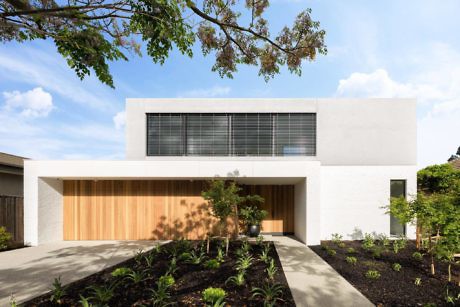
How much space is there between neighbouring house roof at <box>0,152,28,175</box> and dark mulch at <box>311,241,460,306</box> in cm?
1440

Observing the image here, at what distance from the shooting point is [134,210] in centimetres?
1022

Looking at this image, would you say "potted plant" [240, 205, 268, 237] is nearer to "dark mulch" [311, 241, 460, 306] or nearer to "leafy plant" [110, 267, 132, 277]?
"dark mulch" [311, 241, 460, 306]

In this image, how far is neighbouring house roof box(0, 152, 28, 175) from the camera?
11539 millimetres

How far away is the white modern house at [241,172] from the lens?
30.0 feet

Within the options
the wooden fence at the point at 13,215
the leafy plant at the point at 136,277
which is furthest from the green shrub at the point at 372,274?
the wooden fence at the point at 13,215

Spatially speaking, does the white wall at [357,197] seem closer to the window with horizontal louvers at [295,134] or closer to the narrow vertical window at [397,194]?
the narrow vertical window at [397,194]

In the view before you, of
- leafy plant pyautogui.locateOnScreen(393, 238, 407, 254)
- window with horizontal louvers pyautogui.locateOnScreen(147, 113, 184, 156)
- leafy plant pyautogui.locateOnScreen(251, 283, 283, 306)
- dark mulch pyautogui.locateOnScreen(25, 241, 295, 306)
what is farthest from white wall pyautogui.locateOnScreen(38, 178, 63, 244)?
leafy plant pyautogui.locateOnScreen(393, 238, 407, 254)

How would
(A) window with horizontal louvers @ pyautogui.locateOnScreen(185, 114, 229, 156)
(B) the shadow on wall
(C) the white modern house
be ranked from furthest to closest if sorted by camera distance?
(A) window with horizontal louvers @ pyautogui.locateOnScreen(185, 114, 229, 156) < (B) the shadow on wall < (C) the white modern house

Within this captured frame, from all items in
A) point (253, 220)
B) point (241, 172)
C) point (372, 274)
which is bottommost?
point (372, 274)

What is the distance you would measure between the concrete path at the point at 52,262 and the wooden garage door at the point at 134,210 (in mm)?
553

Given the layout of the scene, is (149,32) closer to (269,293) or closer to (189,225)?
(269,293)

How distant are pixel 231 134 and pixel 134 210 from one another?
5.87 m

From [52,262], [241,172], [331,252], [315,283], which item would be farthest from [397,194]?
[52,262]

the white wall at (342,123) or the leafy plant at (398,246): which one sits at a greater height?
the white wall at (342,123)
